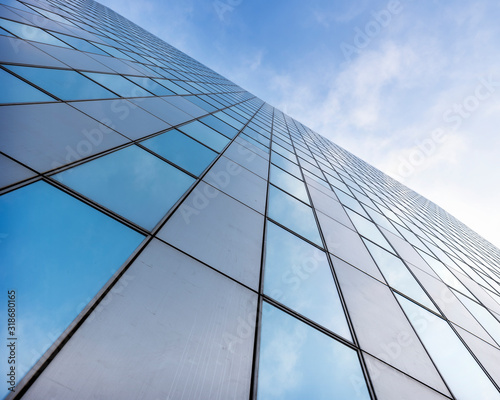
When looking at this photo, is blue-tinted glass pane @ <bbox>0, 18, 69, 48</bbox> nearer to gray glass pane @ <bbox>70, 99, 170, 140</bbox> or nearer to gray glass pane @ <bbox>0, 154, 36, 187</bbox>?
gray glass pane @ <bbox>70, 99, 170, 140</bbox>

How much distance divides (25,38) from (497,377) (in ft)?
38.1

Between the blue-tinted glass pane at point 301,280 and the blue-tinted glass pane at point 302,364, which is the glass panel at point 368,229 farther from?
the blue-tinted glass pane at point 302,364

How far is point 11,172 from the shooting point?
8.44ft

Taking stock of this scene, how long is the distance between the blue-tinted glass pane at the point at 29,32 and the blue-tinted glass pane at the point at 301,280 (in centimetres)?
718

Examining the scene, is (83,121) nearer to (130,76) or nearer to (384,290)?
(130,76)

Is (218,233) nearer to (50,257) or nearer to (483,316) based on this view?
(50,257)

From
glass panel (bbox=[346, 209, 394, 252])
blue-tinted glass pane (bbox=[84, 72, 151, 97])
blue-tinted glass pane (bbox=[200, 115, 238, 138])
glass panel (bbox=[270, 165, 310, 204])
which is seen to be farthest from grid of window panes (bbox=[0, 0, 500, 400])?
blue-tinted glass pane (bbox=[200, 115, 238, 138])

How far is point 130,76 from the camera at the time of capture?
8156 mm

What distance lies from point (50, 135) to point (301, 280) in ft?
13.1

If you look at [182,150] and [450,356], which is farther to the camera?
[182,150]

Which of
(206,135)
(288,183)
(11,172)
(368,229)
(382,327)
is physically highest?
(368,229)

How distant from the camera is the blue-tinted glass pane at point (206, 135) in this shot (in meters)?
6.62

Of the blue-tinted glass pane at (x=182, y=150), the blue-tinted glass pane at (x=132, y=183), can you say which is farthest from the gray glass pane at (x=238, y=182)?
the blue-tinted glass pane at (x=132, y=183)

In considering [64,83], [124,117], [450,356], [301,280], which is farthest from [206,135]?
[450,356]
